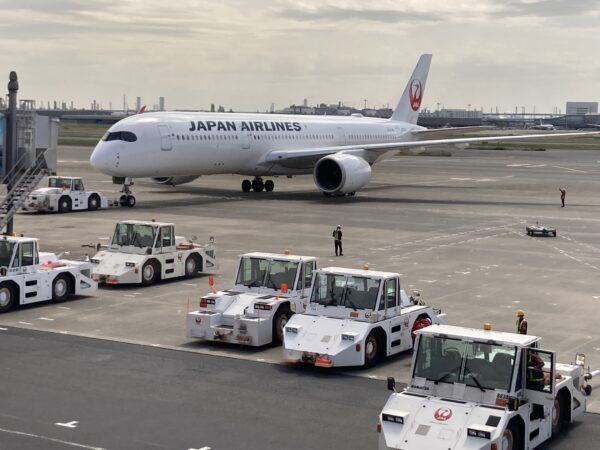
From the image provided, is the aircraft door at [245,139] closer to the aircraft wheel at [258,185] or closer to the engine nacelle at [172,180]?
the aircraft wheel at [258,185]

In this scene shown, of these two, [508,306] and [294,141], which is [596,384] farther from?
[294,141]

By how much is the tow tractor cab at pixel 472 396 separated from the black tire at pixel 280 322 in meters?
7.12

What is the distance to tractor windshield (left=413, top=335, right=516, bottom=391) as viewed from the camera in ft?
48.0

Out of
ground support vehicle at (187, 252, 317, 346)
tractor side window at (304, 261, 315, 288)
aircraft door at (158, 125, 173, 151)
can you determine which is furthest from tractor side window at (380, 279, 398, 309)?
aircraft door at (158, 125, 173, 151)

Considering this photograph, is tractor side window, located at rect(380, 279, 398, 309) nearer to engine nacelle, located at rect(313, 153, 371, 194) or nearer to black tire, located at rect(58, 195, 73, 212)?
black tire, located at rect(58, 195, 73, 212)

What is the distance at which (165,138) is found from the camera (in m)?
51.9

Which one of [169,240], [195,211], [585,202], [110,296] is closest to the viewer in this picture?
[110,296]

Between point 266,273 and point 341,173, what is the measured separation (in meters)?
33.6

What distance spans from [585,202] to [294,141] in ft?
63.5

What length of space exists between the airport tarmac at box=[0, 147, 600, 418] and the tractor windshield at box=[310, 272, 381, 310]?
152 cm

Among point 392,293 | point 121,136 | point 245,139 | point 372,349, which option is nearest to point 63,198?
point 121,136

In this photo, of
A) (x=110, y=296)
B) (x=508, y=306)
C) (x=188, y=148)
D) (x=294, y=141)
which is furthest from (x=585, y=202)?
(x=110, y=296)

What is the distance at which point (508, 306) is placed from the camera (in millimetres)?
26250

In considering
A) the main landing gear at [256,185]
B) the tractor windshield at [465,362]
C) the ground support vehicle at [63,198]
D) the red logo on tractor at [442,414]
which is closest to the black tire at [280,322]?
the tractor windshield at [465,362]
